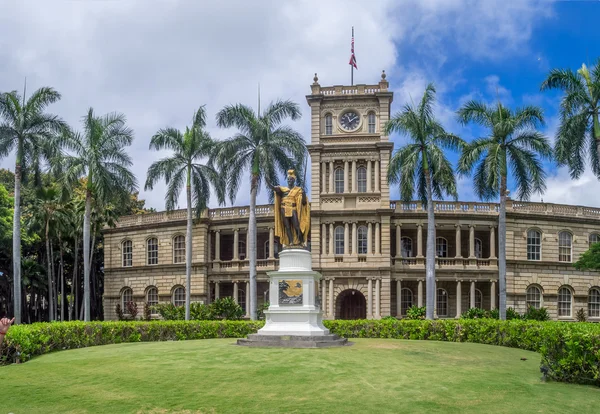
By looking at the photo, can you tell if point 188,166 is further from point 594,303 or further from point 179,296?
point 594,303

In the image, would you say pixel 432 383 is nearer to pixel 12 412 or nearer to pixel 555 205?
pixel 12 412

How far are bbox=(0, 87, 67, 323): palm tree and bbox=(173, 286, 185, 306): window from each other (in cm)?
1466

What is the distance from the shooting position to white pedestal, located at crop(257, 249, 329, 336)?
20.2 metres

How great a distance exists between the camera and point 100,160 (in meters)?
33.4

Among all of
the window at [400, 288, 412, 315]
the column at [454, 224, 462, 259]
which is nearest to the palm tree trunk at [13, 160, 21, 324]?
the window at [400, 288, 412, 315]

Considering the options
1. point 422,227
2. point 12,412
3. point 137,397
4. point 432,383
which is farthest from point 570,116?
point 12,412

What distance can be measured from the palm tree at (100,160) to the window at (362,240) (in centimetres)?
1479

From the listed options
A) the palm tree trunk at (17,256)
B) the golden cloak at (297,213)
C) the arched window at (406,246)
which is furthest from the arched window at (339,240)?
the golden cloak at (297,213)

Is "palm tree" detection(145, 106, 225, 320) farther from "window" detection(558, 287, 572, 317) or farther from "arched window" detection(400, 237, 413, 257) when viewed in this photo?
"window" detection(558, 287, 572, 317)

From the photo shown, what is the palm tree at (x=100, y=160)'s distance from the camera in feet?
108

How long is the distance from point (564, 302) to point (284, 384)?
3434 centimetres

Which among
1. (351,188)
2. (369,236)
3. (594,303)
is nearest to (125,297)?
(351,188)

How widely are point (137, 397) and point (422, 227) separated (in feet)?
104

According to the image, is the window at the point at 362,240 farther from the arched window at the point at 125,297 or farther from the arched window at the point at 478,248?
the arched window at the point at 125,297
